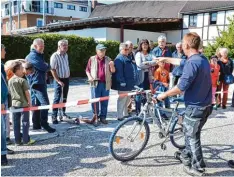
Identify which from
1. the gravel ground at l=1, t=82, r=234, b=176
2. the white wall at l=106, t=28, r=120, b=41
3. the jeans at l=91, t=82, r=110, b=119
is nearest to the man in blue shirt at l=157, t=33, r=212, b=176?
the gravel ground at l=1, t=82, r=234, b=176

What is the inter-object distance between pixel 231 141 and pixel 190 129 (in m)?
1.98

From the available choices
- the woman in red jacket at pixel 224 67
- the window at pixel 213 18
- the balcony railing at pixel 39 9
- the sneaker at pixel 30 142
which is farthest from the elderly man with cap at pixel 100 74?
the balcony railing at pixel 39 9

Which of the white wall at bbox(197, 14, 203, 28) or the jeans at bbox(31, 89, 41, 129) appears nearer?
the jeans at bbox(31, 89, 41, 129)

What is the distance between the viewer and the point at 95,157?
4.69 meters

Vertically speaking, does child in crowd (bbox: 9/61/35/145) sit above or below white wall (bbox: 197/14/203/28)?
below

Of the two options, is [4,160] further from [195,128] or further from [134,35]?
[134,35]

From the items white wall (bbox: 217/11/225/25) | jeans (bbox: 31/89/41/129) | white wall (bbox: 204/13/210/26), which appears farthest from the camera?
white wall (bbox: 204/13/210/26)

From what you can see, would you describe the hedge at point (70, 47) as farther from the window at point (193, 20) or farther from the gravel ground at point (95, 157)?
the window at point (193, 20)

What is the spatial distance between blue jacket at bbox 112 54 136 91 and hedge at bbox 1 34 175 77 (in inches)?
357

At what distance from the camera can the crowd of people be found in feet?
13.0

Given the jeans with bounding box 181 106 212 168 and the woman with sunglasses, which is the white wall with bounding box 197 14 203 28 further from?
the jeans with bounding box 181 106 212 168

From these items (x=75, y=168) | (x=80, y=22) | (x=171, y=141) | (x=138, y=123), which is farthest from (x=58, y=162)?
(x=80, y=22)

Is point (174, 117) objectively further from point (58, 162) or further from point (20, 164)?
point (20, 164)

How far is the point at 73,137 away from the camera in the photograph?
573 centimetres
